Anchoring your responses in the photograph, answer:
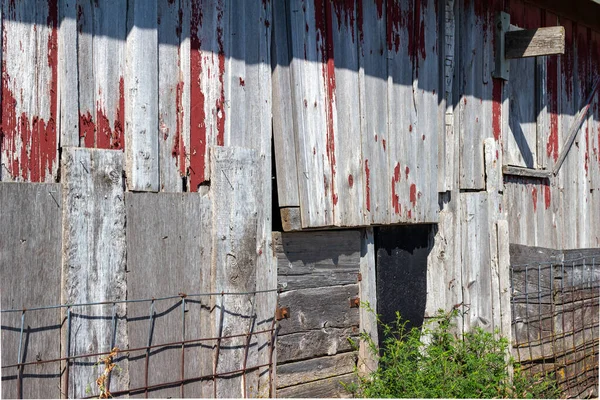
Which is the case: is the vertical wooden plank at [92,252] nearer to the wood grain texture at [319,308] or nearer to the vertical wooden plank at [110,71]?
the vertical wooden plank at [110,71]

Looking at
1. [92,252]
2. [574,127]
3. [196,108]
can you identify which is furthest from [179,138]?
[574,127]

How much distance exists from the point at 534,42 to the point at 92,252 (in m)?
5.04

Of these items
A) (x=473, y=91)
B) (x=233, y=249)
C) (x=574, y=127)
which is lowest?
(x=233, y=249)

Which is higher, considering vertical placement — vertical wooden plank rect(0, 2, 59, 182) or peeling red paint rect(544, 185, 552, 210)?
vertical wooden plank rect(0, 2, 59, 182)

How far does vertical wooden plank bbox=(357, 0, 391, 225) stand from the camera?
5.86 m

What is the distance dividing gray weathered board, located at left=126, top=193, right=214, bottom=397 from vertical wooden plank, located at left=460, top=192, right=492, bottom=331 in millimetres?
2966

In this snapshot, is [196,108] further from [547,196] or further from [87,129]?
[547,196]

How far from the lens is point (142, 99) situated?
4.45 metres

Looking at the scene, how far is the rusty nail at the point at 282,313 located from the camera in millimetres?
5328

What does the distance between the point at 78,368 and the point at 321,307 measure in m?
2.07

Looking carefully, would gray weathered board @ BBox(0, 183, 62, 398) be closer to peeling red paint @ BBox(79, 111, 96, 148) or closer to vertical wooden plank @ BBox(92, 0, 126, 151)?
peeling red paint @ BBox(79, 111, 96, 148)

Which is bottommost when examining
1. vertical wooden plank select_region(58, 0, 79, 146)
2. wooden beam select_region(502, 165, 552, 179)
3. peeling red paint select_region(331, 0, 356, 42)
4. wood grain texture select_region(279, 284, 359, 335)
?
wood grain texture select_region(279, 284, 359, 335)

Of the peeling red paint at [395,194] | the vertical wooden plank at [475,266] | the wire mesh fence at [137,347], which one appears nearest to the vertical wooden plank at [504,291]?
the vertical wooden plank at [475,266]

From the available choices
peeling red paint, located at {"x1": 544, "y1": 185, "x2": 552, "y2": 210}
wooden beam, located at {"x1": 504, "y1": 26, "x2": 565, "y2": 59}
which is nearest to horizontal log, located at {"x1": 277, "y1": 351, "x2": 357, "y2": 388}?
wooden beam, located at {"x1": 504, "y1": 26, "x2": 565, "y2": 59}
